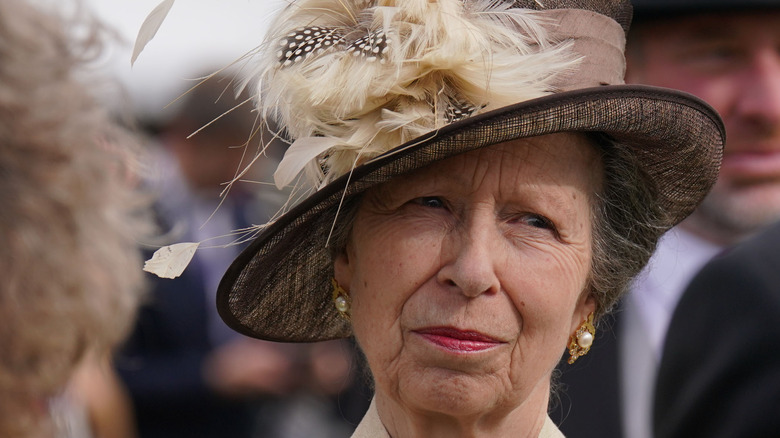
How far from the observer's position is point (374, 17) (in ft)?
9.56

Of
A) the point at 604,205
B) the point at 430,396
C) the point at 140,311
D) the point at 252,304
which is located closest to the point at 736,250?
the point at 604,205

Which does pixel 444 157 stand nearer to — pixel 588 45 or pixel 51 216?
pixel 588 45

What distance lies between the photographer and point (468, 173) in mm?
3016

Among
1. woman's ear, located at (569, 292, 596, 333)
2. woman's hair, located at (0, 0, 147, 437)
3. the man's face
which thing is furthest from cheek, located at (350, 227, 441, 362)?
the man's face

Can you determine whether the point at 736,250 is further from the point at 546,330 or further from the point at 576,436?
the point at 576,436

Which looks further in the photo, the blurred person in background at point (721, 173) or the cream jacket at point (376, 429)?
the blurred person in background at point (721, 173)

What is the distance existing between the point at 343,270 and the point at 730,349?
1177 millimetres

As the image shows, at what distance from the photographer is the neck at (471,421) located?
3.08 meters

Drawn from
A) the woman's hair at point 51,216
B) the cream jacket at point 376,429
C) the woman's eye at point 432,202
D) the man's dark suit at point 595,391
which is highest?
the woman's hair at point 51,216

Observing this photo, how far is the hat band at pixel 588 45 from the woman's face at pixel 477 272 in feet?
0.60

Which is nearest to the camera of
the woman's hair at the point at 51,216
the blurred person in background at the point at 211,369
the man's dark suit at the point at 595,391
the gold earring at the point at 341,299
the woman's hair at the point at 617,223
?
the woman's hair at the point at 51,216

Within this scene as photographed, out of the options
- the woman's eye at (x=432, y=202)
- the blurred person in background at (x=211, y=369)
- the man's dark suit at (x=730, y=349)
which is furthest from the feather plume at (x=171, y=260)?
the blurred person in background at (x=211, y=369)

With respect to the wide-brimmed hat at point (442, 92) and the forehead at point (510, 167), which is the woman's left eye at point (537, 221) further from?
the wide-brimmed hat at point (442, 92)

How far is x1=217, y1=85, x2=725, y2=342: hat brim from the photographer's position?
2844mm
